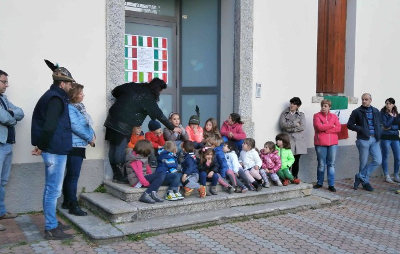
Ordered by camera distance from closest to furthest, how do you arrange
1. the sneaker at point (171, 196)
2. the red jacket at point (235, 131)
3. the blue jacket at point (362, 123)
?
the sneaker at point (171, 196) < the red jacket at point (235, 131) < the blue jacket at point (362, 123)

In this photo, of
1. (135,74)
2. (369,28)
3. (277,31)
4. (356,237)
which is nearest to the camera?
(356,237)

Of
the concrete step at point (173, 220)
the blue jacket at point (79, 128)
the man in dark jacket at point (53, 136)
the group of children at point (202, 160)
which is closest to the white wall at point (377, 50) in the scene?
the group of children at point (202, 160)

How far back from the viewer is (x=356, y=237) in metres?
5.10

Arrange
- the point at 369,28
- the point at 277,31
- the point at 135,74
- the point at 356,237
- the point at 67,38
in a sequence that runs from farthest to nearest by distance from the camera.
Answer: the point at 369,28
the point at 277,31
the point at 135,74
the point at 67,38
the point at 356,237

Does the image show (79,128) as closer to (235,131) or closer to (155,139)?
(155,139)

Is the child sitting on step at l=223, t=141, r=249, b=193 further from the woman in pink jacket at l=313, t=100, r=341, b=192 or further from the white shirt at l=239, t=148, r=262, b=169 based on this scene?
the woman in pink jacket at l=313, t=100, r=341, b=192

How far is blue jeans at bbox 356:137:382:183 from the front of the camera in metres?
7.86

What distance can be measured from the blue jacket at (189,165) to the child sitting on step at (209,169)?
0.14 m

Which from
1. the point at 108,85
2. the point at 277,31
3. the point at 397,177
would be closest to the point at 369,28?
the point at 277,31

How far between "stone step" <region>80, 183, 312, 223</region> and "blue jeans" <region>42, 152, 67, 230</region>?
0.74 metres

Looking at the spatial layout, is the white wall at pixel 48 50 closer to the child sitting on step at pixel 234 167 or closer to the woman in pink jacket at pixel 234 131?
the child sitting on step at pixel 234 167

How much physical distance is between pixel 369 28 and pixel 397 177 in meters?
3.45

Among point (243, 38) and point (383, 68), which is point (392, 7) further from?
point (243, 38)

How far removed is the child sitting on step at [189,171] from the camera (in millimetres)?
5781
